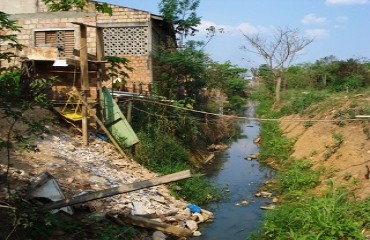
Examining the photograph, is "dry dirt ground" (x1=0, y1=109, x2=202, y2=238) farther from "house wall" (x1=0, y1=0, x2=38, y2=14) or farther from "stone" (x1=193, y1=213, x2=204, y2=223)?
"house wall" (x1=0, y1=0, x2=38, y2=14)

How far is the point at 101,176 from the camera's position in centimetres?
788

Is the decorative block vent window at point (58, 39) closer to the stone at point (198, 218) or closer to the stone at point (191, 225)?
the stone at point (198, 218)

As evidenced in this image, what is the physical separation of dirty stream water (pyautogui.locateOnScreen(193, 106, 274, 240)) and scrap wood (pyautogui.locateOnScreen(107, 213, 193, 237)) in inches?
23.8

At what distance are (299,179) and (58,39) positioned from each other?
27.3 ft

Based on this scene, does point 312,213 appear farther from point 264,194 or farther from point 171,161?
point 171,161

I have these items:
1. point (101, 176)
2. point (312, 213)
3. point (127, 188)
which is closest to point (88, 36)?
point (101, 176)

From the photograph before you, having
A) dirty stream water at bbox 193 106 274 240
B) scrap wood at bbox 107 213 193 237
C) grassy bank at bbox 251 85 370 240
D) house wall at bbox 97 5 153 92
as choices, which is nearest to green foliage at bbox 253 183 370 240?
grassy bank at bbox 251 85 370 240

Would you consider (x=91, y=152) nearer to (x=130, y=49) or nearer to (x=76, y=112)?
(x=76, y=112)

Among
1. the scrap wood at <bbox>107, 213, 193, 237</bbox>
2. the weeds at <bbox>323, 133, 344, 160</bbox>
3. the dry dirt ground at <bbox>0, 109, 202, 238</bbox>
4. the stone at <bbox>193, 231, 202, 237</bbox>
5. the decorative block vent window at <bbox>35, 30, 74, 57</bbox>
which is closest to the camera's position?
the scrap wood at <bbox>107, 213, 193, 237</bbox>

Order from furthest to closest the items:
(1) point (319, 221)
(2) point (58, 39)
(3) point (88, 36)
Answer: (2) point (58, 39) → (3) point (88, 36) → (1) point (319, 221)

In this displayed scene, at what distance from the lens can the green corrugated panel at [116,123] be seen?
1003 centimetres

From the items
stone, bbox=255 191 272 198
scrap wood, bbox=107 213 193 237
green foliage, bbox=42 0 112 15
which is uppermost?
green foliage, bbox=42 0 112 15

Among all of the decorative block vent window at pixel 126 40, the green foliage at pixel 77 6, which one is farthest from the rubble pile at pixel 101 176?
the decorative block vent window at pixel 126 40

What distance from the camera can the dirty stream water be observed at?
7898 mm
